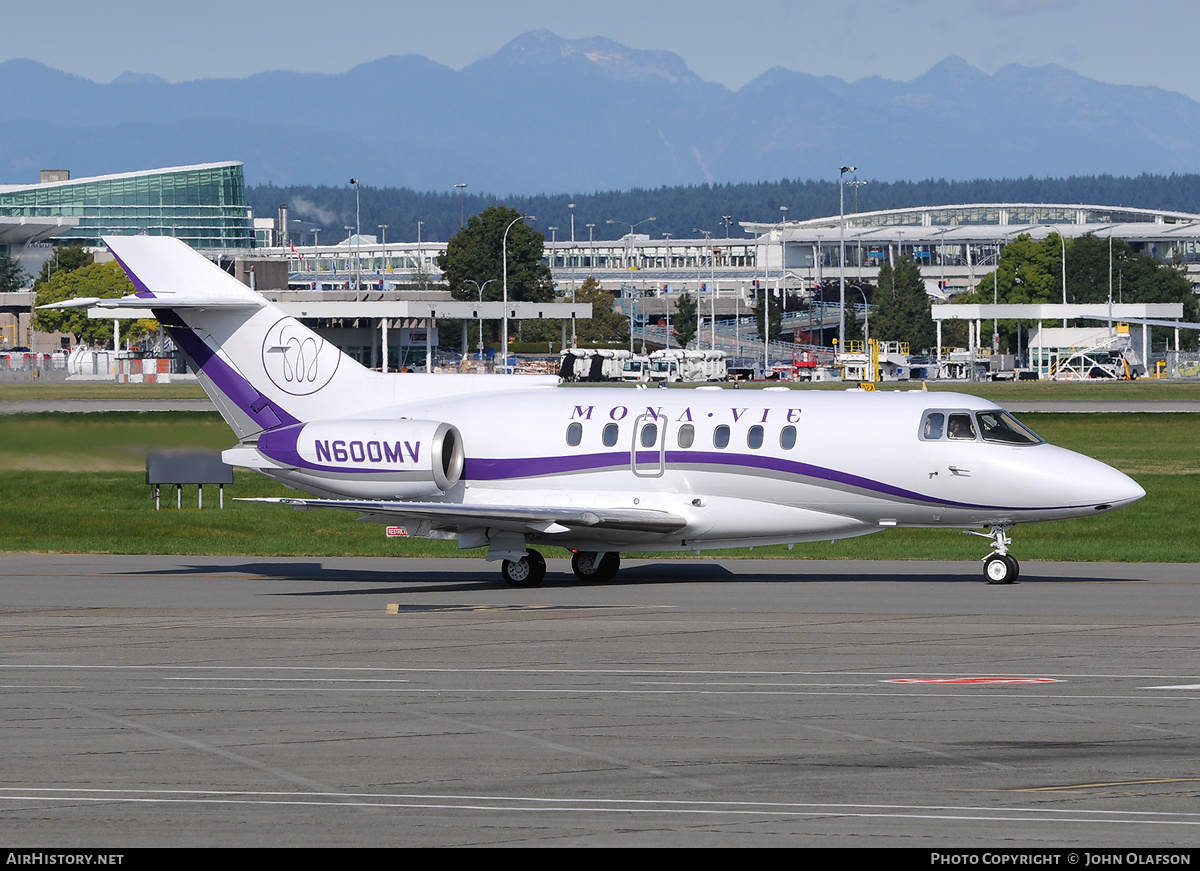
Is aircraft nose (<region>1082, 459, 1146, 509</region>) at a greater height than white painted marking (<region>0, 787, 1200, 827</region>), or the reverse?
aircraft nose (<region>1082, 459, 1146, 509</region>)

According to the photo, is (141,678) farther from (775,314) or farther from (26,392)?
(775,314)

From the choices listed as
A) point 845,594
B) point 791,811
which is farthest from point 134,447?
point 791,811

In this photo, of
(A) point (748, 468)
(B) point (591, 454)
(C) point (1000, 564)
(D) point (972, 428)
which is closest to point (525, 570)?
(B) point (591, 454)

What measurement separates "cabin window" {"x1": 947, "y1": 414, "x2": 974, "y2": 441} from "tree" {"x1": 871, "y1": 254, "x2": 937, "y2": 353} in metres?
155

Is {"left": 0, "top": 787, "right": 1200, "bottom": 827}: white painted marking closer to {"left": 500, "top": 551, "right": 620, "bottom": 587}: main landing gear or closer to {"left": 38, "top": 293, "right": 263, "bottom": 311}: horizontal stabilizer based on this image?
{"left": 500, "top": 551, "right": 620, "bottom": 587}: main landing gear

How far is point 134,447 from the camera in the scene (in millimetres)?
34438

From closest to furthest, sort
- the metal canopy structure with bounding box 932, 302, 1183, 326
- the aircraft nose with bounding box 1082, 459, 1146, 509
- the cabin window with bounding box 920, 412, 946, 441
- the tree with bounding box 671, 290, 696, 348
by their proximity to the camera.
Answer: the aircraft nose with bounding box 1082, 459, 1146, 509, the cabin window with bounding box 920, 412, 946, 441, the metal canopy structure with bounding box 932, 302, 1183, 326, the tree with bounding box 671, 290, 696, 348

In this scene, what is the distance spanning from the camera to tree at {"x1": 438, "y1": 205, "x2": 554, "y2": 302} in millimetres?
169625

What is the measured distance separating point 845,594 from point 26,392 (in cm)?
2664

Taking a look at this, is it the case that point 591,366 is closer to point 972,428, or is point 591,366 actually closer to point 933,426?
point 933,426

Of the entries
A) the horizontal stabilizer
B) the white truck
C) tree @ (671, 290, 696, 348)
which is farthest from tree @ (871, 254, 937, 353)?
the horizontal stabilizer

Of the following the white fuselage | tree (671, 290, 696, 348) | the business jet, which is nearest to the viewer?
the white fuselage

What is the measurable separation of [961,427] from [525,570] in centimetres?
838

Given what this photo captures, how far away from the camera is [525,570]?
28.0 metres
